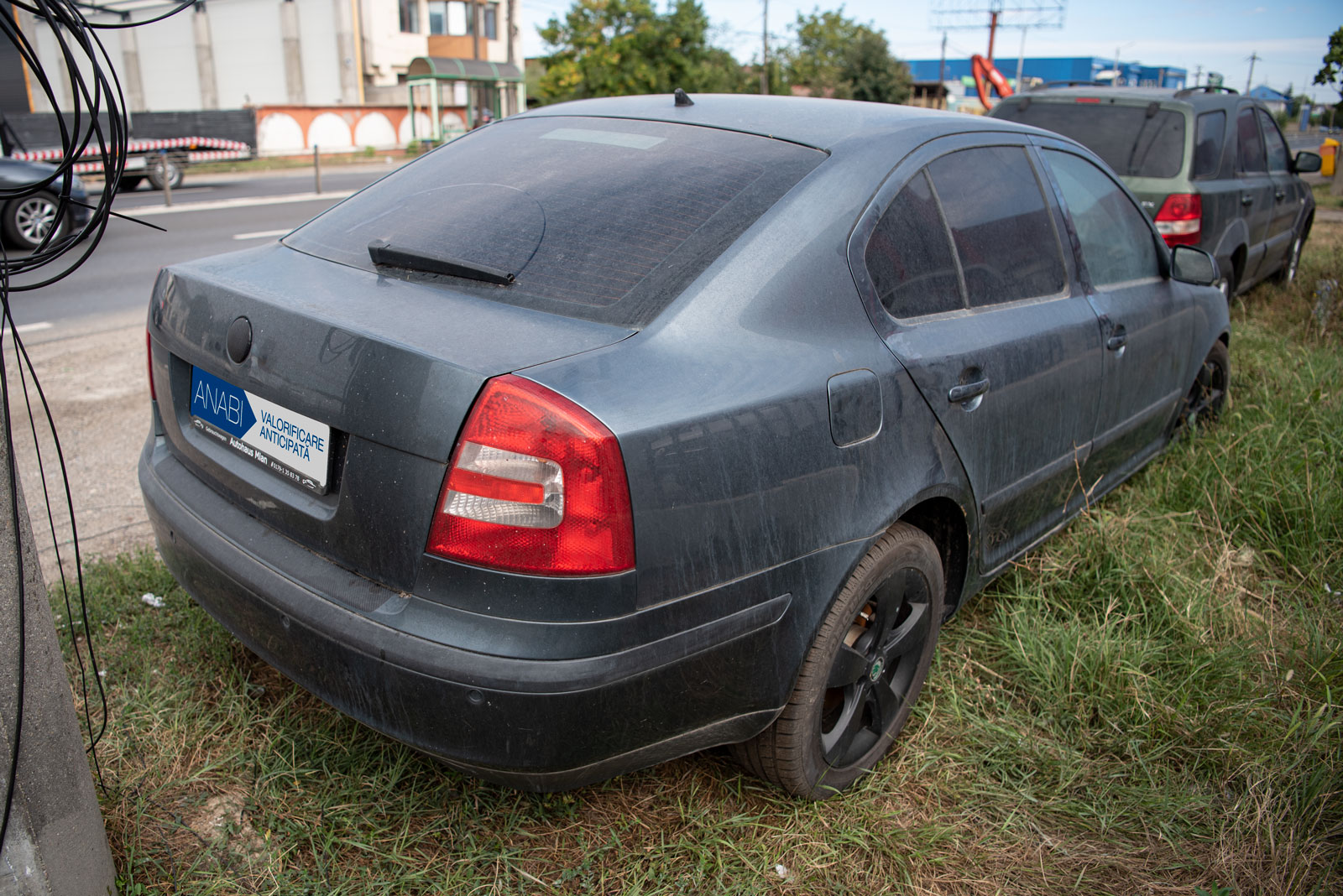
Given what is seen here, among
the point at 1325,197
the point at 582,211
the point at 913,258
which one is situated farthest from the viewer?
the point at 1325,197

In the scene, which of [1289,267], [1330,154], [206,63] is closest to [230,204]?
[1289,267]

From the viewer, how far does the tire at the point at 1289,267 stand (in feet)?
28.1

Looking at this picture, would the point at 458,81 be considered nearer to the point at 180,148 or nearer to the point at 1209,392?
the point at 180,148

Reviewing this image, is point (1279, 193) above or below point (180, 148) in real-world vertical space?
below

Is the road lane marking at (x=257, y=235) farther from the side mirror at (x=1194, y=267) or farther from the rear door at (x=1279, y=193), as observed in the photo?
the side mirror at (x=1194, y=267)

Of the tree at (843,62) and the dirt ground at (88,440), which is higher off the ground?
the tree at (843,62)

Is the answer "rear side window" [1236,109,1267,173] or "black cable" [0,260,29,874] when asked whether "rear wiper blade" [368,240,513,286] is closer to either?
"black cable" [0,260,29,874]

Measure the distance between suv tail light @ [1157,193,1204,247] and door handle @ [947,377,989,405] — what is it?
185 inches

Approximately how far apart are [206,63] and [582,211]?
50.1 meters

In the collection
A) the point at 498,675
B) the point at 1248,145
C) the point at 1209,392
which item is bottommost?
the point at 1209,392

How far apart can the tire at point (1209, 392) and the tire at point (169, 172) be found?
61.1ft

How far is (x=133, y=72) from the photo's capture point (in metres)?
44.9

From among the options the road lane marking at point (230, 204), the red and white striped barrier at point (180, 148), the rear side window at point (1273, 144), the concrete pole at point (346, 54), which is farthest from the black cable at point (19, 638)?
the concrete pole at point (346, 54)

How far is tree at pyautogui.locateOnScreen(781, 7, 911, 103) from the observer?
48.7 metres
